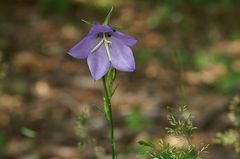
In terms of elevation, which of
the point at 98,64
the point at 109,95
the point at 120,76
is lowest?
the point at 109,95

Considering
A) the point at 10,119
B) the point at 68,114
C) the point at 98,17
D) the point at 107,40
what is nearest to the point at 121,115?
the point at 68,114

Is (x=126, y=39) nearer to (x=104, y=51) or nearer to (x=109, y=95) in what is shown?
(x=104, y=51)

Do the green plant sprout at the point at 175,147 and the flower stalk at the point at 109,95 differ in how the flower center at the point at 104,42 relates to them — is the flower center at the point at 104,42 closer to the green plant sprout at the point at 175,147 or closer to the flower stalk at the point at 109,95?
the flower stalk at the point at 109,95

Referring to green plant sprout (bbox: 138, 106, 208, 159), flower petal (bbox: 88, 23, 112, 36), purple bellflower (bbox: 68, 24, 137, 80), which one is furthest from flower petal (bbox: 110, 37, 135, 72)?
green plant sprout (bbox: 138, 106, 208, 159)

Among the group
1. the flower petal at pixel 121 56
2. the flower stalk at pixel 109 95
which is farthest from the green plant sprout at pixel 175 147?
the flower petal at pixel 121 56

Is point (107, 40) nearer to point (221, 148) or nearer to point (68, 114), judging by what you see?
point (221, 148)

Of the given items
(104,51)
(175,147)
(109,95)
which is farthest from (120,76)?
(175,147)

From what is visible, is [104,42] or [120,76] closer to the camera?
[104,42]
